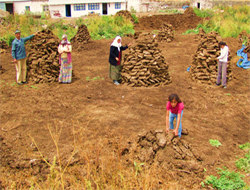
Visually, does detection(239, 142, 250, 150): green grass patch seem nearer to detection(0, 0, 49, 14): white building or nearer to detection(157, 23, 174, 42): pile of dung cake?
detection(157, 23, 174, 42): pile of dung cake

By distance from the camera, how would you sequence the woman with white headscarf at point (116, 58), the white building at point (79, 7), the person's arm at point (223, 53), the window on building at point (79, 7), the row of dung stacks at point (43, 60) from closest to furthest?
1. the person's arm at point (223, 53)
2. the woman with white headscarf at point (116, 58)
3. the row of dung stacks at point (43, 60)
4. the white building at point (79, 7)
5. the window on building at point (79, 7)

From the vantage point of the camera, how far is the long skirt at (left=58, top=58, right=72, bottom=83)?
795 cm

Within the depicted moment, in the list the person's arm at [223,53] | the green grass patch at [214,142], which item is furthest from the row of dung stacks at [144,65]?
the green grass patch at [214,142]

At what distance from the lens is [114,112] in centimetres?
612

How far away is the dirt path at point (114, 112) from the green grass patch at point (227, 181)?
296 millimetres

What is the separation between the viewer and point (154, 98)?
6.94 m

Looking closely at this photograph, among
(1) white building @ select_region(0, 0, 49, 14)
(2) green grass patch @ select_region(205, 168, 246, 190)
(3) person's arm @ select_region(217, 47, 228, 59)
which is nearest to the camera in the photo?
(2) green grass patch @ select_region(205, 168, 246, 190)

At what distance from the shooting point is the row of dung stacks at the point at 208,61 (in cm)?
811

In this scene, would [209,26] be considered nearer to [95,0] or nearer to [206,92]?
[206,92]

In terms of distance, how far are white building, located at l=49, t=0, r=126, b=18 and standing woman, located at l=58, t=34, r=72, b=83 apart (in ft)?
73.1

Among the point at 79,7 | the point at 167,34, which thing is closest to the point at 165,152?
the point at 167,34

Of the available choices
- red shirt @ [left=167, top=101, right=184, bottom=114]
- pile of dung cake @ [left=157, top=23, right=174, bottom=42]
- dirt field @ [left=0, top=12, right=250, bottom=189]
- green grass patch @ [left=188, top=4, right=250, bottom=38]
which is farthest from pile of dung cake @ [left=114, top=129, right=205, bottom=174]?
green grass patch @ [left=188, top=4, right=250, bottom=38]

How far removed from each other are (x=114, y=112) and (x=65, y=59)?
3034 millimetres

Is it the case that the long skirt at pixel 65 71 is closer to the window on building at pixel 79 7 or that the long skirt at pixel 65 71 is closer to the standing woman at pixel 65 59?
the standing woman at pixel 65 59
